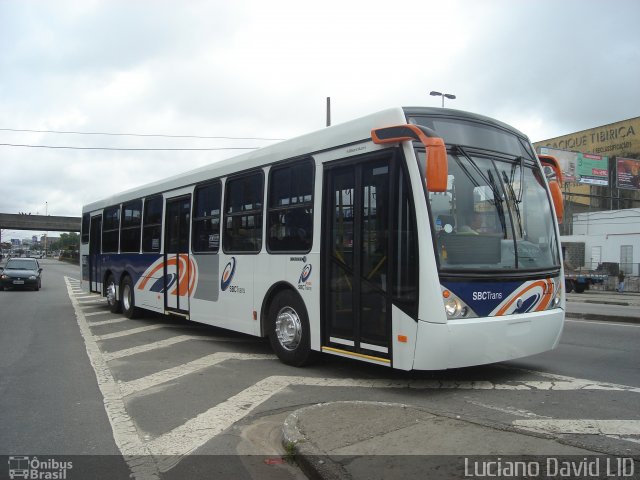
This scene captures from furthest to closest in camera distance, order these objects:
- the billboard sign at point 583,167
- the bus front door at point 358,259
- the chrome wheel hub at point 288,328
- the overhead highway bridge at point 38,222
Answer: the overhead highway bridge at point 38,222 → the billboard sign at point 583,167 → the chrome wheel hub at point 288,328 → the bus front door at point 358,259

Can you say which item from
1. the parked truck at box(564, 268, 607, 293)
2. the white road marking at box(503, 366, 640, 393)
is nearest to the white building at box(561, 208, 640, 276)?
the parked truck at box(564, 268, 607, 293)

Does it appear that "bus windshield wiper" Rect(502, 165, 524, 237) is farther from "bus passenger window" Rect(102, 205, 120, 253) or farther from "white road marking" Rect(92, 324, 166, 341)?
"bus passenger window" Rect(102, 205, 120, 253)

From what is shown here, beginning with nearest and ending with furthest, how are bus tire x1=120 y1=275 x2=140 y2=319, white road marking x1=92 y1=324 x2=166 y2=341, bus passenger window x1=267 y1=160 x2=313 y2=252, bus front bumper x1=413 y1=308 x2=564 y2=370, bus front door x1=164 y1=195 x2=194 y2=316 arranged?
bus front bumper x1=413 y1=308 x2=564 y2=370
bus passenger window x1=267 y1=160 x2=313 y2=252
bus front door x1=164 y1=195 x2=194 y2=316
white road marking x1=92 y1=324 x2=166 y2=341
bus tire x1=120 y1=275 x2=140 y2=319

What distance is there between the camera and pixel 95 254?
49.8ft

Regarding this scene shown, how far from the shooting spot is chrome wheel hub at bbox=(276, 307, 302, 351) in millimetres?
6984

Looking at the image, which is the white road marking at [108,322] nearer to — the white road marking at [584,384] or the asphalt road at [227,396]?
the asphalt road at [227,396]

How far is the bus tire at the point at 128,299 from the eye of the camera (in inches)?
497

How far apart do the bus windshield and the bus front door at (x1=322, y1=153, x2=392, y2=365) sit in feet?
2.19

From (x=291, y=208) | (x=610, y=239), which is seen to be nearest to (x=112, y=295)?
(x=291, y=208)

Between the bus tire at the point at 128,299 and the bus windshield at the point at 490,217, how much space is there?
922cm

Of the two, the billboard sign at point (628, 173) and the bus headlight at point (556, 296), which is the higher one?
the billboard sign at point (628, 173)

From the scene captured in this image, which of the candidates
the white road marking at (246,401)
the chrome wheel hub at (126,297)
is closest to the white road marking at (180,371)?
the white road marking at (246,401)

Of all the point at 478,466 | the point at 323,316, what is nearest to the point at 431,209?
the point at 323,316

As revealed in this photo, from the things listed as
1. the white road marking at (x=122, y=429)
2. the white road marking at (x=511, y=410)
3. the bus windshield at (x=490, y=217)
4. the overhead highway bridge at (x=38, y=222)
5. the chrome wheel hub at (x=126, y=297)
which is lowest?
the white road marking at (x=122, y=429)
